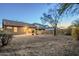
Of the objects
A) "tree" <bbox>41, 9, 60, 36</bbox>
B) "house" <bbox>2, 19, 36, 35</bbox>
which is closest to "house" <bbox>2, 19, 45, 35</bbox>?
"house" <bbox>2, 19, 36, 35</bbox>

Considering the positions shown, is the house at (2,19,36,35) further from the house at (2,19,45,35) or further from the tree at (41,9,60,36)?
the tree at (41,9,60,36)

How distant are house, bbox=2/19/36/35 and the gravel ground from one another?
7 centimetres

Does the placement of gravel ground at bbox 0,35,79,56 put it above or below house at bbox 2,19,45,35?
below

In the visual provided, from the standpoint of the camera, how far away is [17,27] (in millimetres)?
3875

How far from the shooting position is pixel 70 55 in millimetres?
3807

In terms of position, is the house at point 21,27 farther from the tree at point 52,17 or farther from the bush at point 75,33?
the bush at point 75,33

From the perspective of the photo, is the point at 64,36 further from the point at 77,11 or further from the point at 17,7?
the point at 17,7

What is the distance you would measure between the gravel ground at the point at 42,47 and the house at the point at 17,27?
0.21ft

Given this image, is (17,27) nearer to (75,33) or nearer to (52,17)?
(52,17)

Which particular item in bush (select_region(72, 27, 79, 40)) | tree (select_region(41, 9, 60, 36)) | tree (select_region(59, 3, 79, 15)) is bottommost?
bush (select_region(72, 27, 79, 40))

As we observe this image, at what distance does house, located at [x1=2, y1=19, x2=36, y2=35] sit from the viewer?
3.83 metres

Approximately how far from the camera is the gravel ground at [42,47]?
150 inches

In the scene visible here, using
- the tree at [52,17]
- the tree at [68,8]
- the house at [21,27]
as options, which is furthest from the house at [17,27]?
the tree at [68,8]

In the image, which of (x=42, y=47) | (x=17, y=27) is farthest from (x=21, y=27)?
(x=42, y=47)
